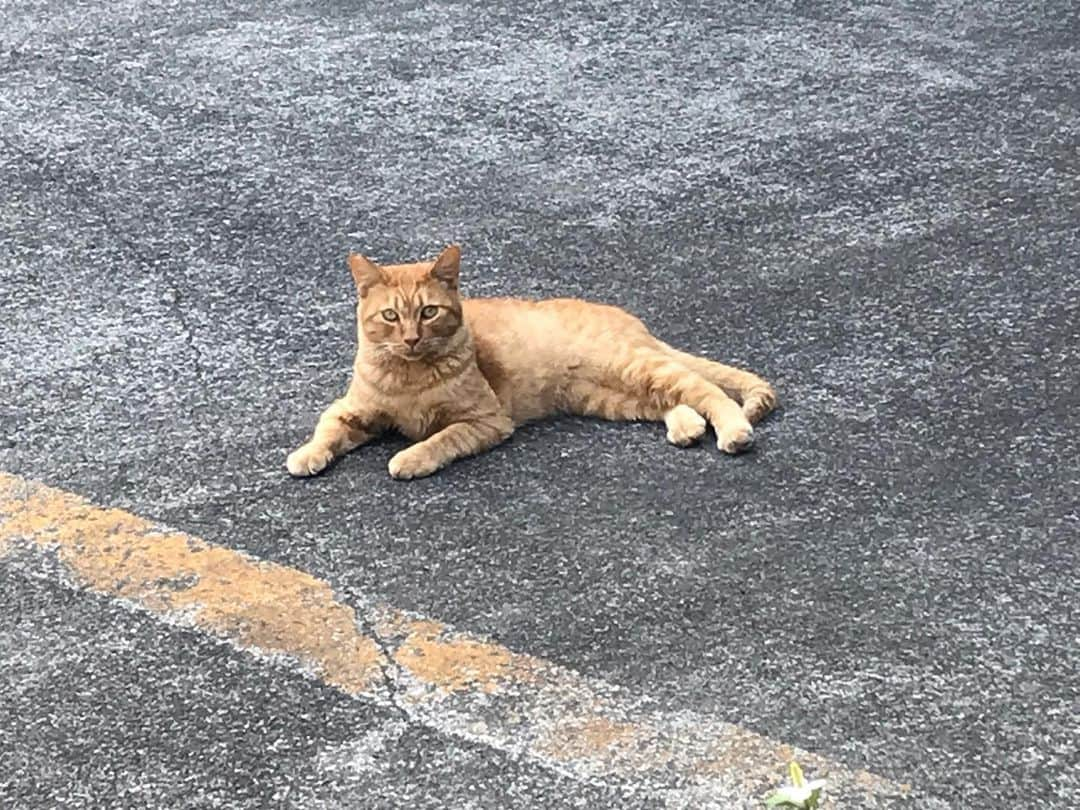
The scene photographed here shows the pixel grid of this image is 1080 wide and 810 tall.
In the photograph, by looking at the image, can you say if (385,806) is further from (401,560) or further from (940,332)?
(940,332)

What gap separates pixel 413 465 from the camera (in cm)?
353

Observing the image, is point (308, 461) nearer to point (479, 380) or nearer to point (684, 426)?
point (479, 380)

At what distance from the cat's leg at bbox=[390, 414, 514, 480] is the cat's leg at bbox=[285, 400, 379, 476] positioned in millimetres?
117

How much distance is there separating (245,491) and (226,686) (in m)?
0.68

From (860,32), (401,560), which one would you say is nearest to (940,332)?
(401,560)

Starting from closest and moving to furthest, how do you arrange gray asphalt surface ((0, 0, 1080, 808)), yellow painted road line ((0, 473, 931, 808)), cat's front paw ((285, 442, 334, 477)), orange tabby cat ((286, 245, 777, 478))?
1. yellow painted road line ((0, 473, 931, 808))
2. gray asphalt surface ((0, 0, 1080, 808))
3. cat's front paw ((285, 442, 334, 477))
4. orange tabby cat ((286, 245, 777, 478))

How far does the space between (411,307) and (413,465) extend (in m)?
0.37

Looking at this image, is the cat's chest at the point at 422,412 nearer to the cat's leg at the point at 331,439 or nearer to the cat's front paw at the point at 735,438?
the cat's leg at the point at 331,439

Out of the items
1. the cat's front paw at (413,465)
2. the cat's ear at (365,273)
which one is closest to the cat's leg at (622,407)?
the cat's front paw at (413,465)

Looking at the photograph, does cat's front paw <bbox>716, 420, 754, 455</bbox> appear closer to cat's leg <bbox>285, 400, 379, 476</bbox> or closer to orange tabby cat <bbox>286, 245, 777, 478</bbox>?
orange tabby cat <bbox>286, 245, 777, 478</bbox>

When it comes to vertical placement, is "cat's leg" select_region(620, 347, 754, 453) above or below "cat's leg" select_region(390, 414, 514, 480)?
above

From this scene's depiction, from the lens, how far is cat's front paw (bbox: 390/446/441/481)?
11.6ft

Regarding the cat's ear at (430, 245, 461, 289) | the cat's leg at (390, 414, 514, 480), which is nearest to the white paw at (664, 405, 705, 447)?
the cat's leg at (390, 414, 514, 480)

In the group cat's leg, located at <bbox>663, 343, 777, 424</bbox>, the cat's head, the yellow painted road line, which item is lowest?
the yellow painted road line
